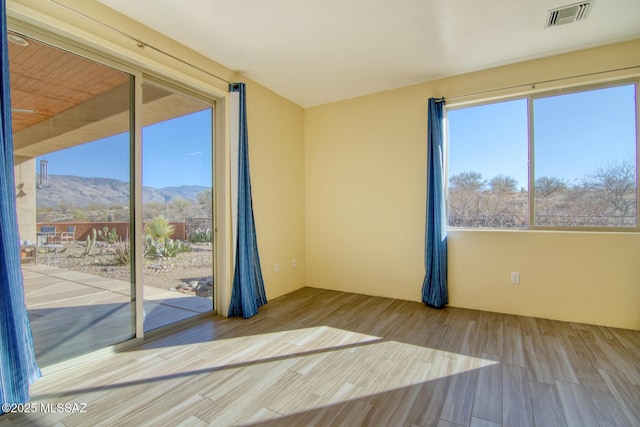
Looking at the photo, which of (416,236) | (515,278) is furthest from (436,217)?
(515,278)

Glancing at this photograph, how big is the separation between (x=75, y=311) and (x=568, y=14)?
184 inches

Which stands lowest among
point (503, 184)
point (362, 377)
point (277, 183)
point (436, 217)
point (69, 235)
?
point (362, 377)

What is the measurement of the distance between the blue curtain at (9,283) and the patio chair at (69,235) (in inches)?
14.6

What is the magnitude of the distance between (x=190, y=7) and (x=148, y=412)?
2.90 metres

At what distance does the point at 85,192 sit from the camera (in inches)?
90.6

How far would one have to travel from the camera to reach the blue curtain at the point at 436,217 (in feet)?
11.5

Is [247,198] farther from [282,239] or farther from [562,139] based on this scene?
[562,139]

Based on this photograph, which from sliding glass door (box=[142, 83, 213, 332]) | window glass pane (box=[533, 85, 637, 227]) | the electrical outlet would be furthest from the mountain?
window glass pane (box=[533, 85, 637, 227])

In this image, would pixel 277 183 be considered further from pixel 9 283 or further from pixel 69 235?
pixel 9 283

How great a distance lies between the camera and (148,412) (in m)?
1.75

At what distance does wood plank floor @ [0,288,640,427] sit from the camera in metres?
1.71

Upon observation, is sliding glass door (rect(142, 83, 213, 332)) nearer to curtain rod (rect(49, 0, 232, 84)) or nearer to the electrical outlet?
curtain rod (rect(49, 0, 232, 84))

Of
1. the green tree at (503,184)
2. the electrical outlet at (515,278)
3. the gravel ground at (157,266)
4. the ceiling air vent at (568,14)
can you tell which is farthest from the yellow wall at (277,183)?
the ceiling air vent at (568,14)

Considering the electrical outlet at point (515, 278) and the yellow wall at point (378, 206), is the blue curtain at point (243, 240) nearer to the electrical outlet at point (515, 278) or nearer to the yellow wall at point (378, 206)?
the yellow wall at point (378, 206)
